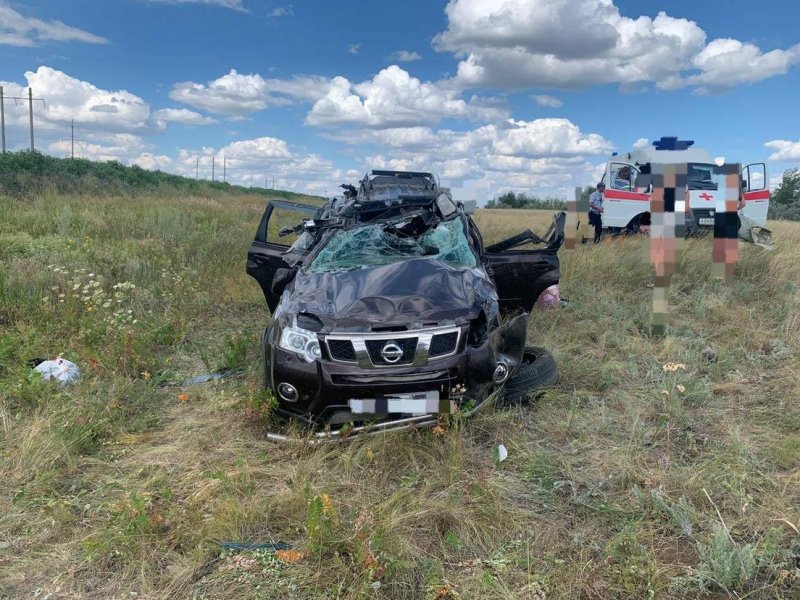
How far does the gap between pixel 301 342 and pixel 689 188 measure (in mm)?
9875

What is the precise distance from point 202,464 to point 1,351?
2.59 meters

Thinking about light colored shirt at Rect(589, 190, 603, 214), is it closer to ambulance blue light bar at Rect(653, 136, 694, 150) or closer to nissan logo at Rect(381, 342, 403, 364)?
ambulance blue light bar at Rect(653, 136, 694, 150)

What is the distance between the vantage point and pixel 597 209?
11227 millimetres

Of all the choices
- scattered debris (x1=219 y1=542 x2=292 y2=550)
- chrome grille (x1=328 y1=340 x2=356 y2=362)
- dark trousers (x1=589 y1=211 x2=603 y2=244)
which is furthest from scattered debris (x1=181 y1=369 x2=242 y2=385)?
dark trousers (x1=589 y1=211 x2=603 y2=244)

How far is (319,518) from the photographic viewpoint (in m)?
2.29

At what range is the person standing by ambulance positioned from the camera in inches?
440

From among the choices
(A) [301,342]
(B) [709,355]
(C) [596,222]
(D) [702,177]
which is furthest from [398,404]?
(D) [702,177]

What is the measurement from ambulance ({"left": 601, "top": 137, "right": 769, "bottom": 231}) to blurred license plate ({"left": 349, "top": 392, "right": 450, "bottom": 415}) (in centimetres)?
895

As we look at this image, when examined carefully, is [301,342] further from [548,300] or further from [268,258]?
[548,300]

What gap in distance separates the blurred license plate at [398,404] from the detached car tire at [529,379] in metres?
0.82

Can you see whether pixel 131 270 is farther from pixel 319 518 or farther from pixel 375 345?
pixel 319 518

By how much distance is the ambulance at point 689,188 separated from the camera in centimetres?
1039

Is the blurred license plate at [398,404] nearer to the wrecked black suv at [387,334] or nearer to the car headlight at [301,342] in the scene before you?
the wrecked black suv at [387,334]

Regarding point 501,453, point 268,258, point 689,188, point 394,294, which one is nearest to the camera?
point 501,453
